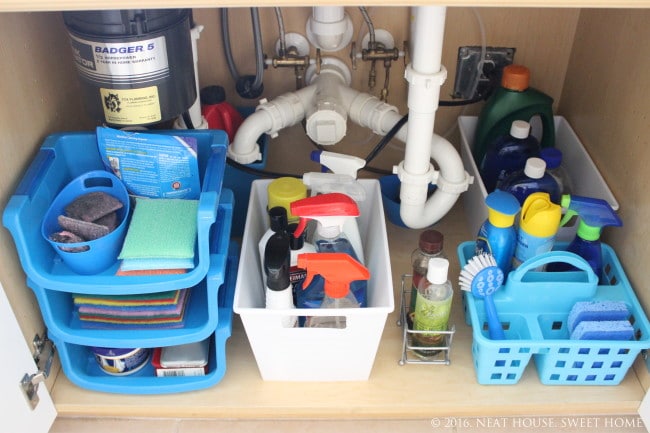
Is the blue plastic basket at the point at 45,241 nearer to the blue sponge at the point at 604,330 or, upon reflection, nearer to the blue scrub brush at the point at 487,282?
the blue scrub brush at the point at 487,282

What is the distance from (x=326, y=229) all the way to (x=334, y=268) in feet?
0.23

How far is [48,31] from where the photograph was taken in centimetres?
88

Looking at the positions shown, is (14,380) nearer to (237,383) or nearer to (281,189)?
(237,383)

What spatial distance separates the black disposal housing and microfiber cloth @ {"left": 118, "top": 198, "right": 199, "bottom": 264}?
0.11 meters

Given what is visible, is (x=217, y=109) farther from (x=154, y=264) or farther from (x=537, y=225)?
(x=537, y=225)

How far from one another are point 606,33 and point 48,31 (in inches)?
31.6

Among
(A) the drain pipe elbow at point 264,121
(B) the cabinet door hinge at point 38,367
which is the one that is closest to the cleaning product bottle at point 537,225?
(A) the drain pipe elbow at point 264,121

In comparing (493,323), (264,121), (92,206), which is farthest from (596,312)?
(92,206)

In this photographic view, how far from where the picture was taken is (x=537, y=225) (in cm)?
82

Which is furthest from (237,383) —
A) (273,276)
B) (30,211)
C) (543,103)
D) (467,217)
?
(543,103)

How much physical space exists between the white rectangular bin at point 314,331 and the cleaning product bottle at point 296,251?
0.19 feet

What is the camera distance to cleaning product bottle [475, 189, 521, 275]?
0.81m

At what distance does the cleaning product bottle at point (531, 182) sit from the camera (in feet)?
2.98

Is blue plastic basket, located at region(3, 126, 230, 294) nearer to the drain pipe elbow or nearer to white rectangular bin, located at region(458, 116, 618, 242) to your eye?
the drain pipe elbow
